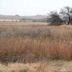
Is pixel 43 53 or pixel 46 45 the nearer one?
pixel 43 53

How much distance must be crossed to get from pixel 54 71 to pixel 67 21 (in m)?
58.0

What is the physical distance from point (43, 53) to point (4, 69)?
371cm

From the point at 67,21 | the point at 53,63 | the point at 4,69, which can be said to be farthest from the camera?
the point at 67,21

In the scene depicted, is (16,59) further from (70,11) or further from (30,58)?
(70,11)

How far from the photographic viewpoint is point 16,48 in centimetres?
1316

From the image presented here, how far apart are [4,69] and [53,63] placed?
2.78 m

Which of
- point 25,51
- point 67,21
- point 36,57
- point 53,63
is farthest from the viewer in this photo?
point 67,21

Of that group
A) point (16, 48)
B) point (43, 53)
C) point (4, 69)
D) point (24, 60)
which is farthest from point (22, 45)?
point (4, 69)

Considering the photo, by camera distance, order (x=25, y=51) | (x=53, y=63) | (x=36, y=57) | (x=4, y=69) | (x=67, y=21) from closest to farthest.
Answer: (x=4, y=69), (x=53, y=63), (x=36, y=57), (x=25, y=51), (x=67, y=21)

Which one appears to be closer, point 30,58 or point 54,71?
point 54,71

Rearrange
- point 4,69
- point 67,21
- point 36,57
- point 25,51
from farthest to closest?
point 67,21 → point 25,51 → point 36,57 → point 4,69

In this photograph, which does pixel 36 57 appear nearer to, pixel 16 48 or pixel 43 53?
pixel 43 53

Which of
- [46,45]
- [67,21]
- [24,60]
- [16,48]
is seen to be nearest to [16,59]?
[24,60]

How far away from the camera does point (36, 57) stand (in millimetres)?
12109
